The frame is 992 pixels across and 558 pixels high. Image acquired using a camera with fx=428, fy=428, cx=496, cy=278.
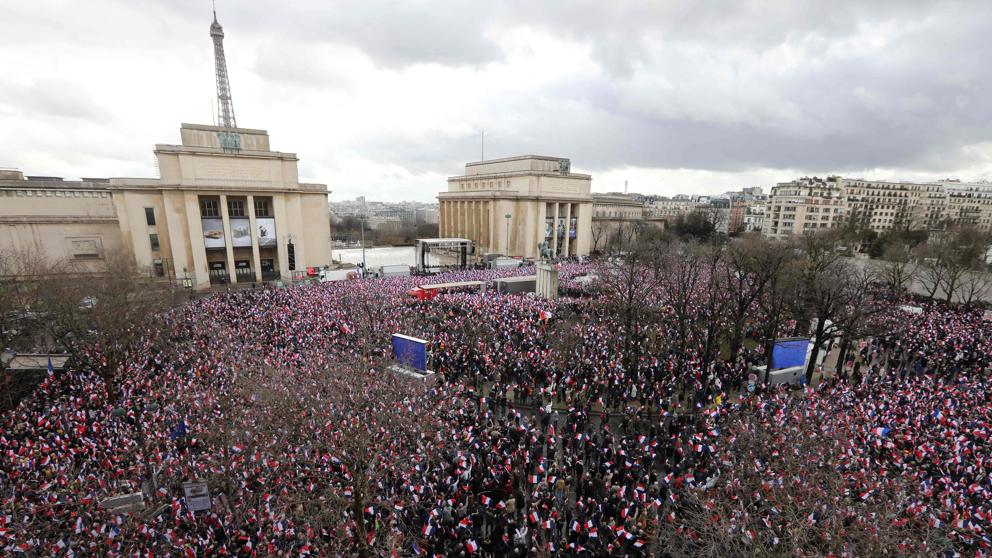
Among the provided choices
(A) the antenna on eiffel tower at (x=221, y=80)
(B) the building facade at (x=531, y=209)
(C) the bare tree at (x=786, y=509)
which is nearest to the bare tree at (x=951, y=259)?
(C) the bare tree at (x=786, y=509)

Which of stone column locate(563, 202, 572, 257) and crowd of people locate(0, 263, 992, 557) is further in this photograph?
stone column locate(563, 202, 572, 257)

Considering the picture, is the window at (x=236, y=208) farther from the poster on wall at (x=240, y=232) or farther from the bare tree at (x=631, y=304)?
the bare tree at (x=631, y=304)

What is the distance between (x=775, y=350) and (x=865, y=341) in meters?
8.73

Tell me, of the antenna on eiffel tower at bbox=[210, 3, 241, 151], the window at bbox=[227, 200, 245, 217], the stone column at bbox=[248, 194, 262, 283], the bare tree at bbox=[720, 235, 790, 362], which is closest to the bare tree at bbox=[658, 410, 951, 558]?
the bare tree at bbox=[720, 235, 790, 362]

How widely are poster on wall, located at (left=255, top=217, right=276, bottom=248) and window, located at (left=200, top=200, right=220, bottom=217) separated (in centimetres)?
334

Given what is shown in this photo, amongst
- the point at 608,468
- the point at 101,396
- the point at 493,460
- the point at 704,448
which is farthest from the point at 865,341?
the point at 101,396

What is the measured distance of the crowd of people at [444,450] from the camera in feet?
27.5

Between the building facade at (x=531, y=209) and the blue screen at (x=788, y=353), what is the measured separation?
37452 mm

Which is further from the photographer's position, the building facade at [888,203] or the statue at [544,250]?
the building facade at [888,203]

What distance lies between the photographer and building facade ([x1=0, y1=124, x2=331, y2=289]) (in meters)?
33.1

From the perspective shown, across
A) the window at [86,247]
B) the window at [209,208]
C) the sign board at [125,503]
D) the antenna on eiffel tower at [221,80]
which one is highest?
the antenna on eiffel tower at [221,80]

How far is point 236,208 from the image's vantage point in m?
36.6

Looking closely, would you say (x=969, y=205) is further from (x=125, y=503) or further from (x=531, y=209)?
(x=125, y=503)

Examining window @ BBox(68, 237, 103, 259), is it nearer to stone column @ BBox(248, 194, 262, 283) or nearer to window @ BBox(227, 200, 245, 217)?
window @ BBox(227, 200, 245, 217)
